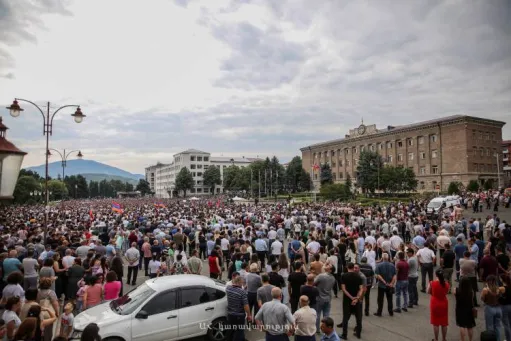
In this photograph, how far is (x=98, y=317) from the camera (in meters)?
6.87

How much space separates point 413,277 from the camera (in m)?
9.88

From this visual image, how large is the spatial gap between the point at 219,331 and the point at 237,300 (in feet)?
3.52

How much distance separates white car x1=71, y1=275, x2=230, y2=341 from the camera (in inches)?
267

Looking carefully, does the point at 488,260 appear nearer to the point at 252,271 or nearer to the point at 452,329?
the point at 452,329

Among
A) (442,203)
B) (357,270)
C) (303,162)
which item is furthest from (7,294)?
(303,162)

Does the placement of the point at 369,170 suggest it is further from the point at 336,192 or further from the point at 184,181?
the point at 184,181

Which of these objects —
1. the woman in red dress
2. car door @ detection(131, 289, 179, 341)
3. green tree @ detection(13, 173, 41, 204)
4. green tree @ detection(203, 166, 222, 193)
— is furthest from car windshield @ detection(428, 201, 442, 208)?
green tree @ detection(203, 166, 222, 193)

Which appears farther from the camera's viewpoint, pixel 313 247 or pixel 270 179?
pixel 270 179

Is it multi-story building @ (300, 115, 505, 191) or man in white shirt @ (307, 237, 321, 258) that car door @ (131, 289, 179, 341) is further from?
multi-story building @ (300, 115, 505, 191)

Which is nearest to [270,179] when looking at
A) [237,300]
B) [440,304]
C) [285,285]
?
[285,285]

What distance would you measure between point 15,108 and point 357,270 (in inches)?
544

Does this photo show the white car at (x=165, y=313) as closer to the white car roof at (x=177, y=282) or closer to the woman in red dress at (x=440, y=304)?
the white car roof at (x=177, y=282)

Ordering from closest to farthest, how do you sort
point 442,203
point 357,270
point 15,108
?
point 357,270 → point 15,108 → point 442,203

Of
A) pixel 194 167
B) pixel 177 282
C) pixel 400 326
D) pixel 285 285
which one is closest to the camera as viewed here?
pixel 177 282
